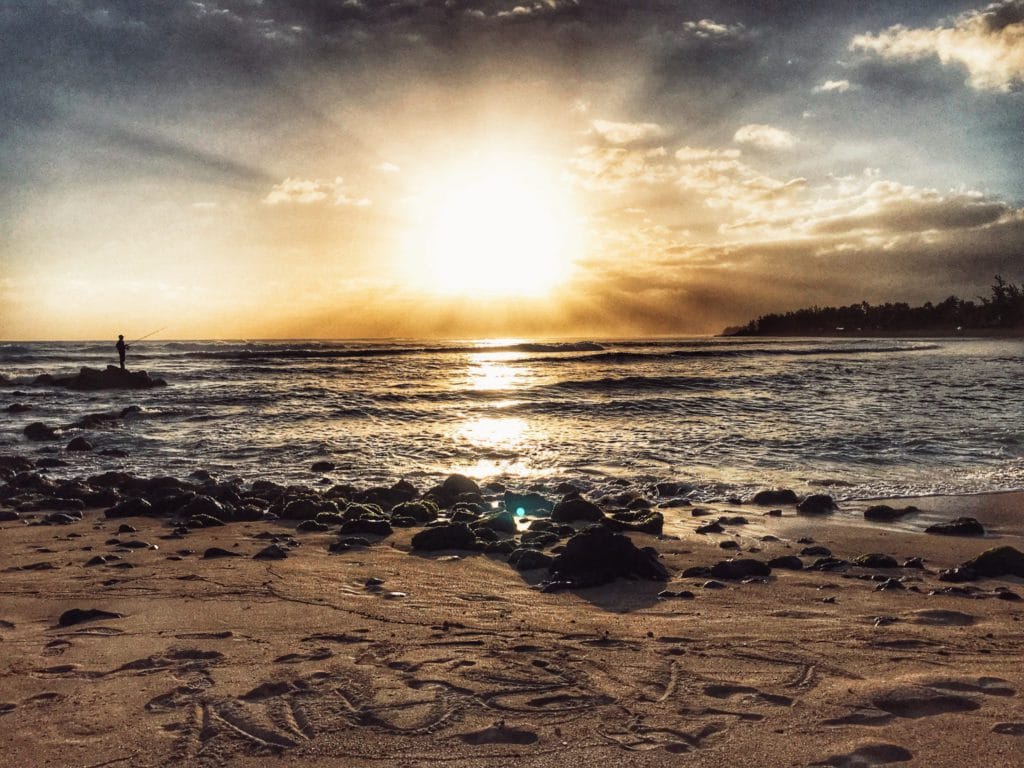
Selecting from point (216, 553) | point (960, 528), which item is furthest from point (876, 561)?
point (216, 553)

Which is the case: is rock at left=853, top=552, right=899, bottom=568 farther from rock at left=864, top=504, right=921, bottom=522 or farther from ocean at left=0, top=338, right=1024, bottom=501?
ocean at left=0, top=338, right=1024, bottom=501

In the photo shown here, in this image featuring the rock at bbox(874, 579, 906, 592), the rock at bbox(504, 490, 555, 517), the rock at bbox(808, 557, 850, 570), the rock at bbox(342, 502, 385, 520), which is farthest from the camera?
the rock at bbox(504, 490, 555, 517)

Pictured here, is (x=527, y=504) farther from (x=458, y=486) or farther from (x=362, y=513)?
(x=362, y=513)

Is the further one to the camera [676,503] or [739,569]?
[676,503]

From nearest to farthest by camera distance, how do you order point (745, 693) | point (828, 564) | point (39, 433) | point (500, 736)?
1. point (500, 736)
2. point (745, 693)
3. point (828, 564)
4. point (39, 433)

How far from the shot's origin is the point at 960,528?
844 centimetres

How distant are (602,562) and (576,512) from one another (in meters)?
3.01

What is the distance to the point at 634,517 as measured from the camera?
945cm

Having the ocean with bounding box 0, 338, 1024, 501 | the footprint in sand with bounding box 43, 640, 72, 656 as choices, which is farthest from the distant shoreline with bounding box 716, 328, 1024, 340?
the footprint in sand with bounding box 43, 640, 72, 656

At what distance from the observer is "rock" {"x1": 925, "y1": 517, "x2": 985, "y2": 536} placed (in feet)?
27.5

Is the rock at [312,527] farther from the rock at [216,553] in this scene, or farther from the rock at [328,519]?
the rock at [216,553]

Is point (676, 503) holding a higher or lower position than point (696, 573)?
lower

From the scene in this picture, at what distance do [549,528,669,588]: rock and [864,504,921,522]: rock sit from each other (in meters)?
4.24

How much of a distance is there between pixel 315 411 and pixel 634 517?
15.4 metres
